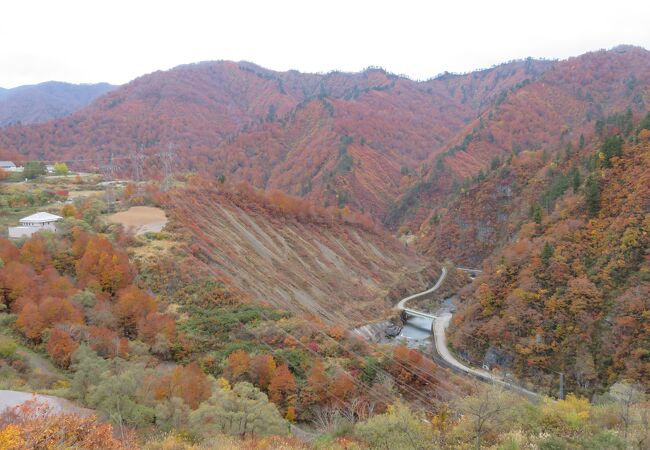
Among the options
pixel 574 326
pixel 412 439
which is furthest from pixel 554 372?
pixel 412 439

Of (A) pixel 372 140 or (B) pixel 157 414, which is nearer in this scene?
(B) pixel 157 414

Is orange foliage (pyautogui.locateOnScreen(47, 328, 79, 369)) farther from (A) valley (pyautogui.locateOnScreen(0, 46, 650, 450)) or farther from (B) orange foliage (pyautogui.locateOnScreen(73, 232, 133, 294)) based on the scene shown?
(B) orange foliage (pyautogui.locateOnScreen(73, 232, 133, 294))

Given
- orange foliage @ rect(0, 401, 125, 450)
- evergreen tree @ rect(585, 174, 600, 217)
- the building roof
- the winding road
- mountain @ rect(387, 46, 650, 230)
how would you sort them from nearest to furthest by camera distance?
1. orange foliage @ rect(0, 401, 125, 450)
2. the winding road
3. the building roof
4. evergreen tree @ rect(585, 174, 600, 217)
5. mountain @ rect(387, 46, 650, 230)

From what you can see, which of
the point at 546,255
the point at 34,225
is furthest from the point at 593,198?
the point at 34,225

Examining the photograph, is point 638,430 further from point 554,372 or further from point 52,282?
point 52,282

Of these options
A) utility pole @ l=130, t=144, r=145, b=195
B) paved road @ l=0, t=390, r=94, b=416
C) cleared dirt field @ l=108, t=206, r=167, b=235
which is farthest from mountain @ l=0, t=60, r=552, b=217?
paved road @ l=0, t=390, r=94, b=416
